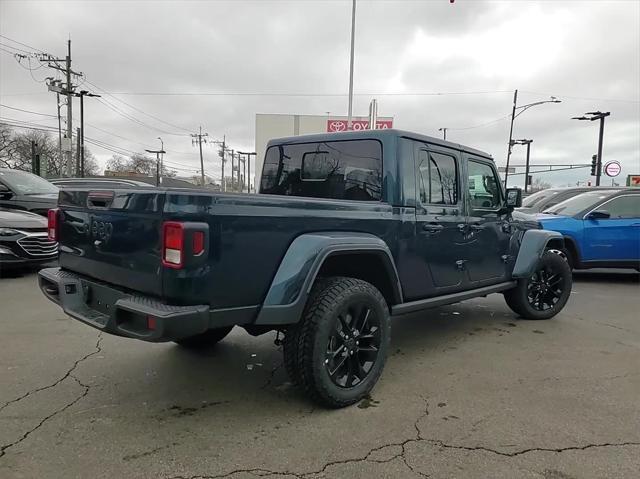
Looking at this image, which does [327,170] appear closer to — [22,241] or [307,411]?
[307,411]

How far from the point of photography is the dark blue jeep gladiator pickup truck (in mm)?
2627

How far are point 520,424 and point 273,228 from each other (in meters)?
1.99

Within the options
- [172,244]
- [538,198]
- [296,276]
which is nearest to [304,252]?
[296,276]

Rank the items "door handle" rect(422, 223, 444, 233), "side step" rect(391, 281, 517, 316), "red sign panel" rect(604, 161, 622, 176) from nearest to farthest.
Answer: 1. "side step" rect(391, 281, 517, 316)
2. "door handle" rect(422, 223, 444, 233)
3. "red sign panel" rect(604, 161, 622, 176)

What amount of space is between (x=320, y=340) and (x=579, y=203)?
7362 millimetres

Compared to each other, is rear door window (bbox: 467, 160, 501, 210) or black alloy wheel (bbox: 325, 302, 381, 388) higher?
rear door window (bbox: 467, 160, 501, 210)

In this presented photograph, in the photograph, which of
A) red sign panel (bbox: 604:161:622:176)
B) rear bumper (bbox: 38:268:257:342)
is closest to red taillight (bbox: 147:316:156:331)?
rear bumper (bbox: 38:268:257:342)

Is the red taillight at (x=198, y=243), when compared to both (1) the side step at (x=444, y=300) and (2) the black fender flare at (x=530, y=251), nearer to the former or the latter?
(1) the side step at (x=444, y=300)

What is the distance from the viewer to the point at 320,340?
3.02 metres

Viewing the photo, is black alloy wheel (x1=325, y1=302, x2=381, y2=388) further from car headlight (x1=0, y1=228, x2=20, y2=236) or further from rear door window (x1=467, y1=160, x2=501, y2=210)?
car headlight (x1=0, y1=228, x2=20, y2=236)

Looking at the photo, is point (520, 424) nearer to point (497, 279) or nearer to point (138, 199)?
point (497, 279)

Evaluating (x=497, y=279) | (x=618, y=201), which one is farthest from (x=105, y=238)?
(x=618, y=201)

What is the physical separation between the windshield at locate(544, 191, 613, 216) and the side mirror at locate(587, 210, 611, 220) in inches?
7.9

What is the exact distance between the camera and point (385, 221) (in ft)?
11.8
